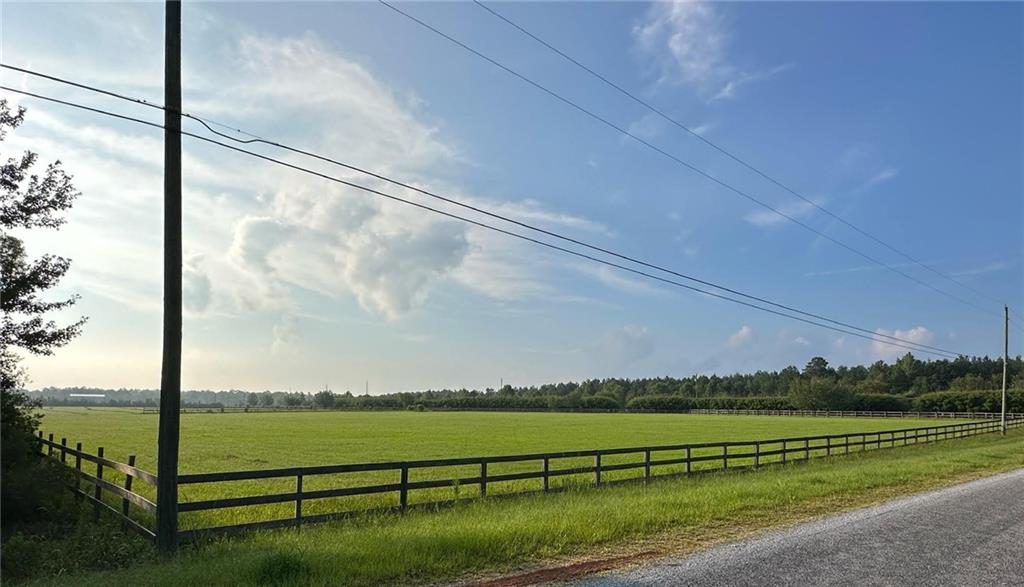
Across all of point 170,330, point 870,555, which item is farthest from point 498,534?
point 170,330

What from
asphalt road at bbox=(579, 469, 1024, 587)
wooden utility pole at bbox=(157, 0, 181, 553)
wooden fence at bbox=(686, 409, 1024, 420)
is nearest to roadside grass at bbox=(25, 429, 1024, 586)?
wooden utility pole at bbox=(157, 0, 181, 553)

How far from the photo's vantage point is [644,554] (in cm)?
981

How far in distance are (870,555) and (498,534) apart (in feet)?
17.6

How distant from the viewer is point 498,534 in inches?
406

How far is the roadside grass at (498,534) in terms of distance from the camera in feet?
27.9

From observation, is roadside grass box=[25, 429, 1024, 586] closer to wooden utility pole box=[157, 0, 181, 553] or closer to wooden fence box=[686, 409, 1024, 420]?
wooden utility pole box=[157, 0, 181, 553]

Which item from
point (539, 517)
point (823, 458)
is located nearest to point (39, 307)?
point (539, 517)

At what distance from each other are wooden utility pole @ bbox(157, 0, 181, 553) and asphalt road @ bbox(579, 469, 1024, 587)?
665 cm

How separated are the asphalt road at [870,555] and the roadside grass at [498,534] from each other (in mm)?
1112

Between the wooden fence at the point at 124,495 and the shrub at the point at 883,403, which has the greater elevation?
the wooden fence at the point at 124,495

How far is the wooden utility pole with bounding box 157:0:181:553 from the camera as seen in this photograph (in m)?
10.5

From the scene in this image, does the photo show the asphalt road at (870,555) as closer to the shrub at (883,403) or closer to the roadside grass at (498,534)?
the roadside grass at (498,534)

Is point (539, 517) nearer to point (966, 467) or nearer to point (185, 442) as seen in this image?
point (966, 467)

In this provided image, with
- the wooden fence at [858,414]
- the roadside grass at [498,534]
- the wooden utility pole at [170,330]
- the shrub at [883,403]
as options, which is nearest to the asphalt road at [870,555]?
the roadside grass at [498,534]
